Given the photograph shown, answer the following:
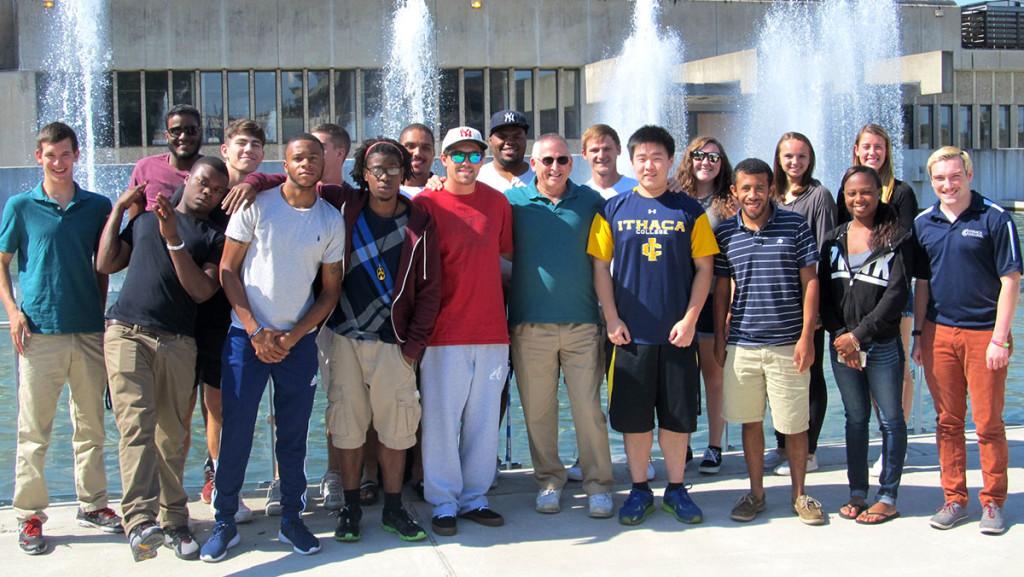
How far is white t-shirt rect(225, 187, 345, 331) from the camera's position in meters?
5.02

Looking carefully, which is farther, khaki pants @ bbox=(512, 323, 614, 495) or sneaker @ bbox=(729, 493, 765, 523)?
khaki pants @ bbox=(512, 323, 614, 495)

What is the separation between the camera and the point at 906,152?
Result: 118 ft

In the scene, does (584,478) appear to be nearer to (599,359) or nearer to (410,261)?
(599,359)

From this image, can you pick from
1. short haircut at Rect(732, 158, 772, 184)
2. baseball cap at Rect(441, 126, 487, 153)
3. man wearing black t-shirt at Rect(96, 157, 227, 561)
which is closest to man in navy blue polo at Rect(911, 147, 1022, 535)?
short haircut at Rect(732, 158, 772, 184)

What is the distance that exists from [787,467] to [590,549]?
188 centimetres

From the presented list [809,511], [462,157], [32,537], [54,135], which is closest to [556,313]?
[462,157]

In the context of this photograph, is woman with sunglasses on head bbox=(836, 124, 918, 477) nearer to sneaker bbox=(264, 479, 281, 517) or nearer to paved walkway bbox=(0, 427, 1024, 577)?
paved walkway bbox=(0, 427, 1024, 577)

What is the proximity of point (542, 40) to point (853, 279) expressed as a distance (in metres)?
29.6

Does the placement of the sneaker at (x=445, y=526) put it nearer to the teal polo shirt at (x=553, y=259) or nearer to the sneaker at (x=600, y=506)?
the sneaker at (x=600, y=506)

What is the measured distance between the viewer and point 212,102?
32.7 metres

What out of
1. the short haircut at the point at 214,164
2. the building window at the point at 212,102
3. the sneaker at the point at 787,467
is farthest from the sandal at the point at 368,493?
the building window at the point at 212,102

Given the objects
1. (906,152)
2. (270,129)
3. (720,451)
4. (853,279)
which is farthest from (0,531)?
(906,152)

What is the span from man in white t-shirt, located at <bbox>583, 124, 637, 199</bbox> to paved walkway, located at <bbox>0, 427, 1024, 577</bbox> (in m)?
1.88

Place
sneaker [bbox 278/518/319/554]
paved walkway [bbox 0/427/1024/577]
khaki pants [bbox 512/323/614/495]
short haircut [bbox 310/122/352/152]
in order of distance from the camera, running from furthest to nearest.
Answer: short haircut [bbox 310/122/352/152], khaki pants [bbox 512/323/614/495], sneaker [bbox 278/518/319/554], paved walkway [bbox 0/427/1024/577]
